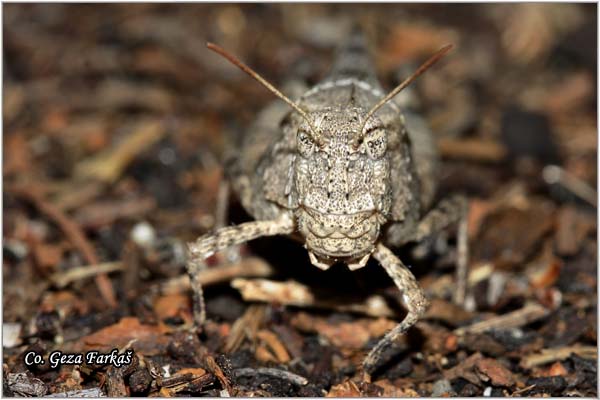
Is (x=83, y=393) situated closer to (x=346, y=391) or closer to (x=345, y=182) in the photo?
(x=346, y=391)

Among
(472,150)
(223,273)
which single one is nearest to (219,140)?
(223,273)

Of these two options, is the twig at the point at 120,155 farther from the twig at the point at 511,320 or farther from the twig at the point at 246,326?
the twig at the point at 511,320

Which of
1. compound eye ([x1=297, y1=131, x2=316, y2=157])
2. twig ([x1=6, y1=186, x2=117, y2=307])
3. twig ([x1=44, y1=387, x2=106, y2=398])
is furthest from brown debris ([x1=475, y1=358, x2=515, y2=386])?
twig ([x1=6, y1=186, x2=117, y2=307])

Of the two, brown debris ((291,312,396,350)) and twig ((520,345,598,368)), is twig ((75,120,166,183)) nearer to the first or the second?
brown debris ((291,312,396,350))

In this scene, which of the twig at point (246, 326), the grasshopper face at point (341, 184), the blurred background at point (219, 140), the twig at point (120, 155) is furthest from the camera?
the twig at point (120, 155)

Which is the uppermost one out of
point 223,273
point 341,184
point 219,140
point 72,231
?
point 219,140

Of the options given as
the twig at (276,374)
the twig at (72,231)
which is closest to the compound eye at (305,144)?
the twig at (276,374)
